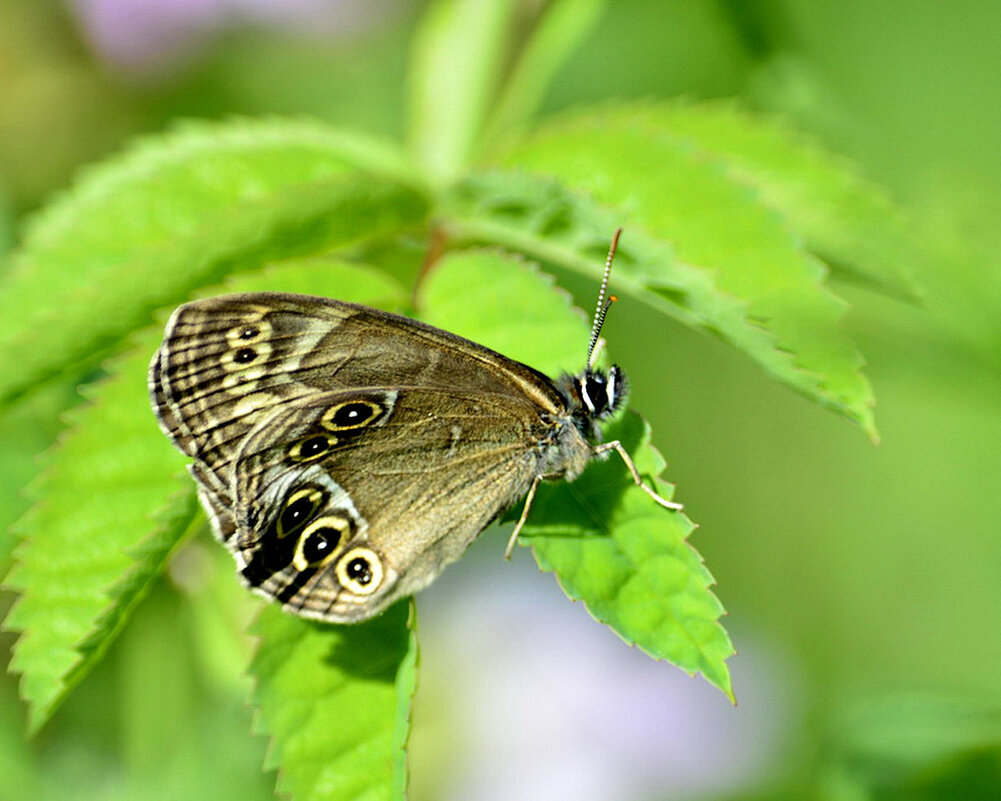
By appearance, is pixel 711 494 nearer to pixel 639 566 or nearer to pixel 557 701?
pixel 557 701

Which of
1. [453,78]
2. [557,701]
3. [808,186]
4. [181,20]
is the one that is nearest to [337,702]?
[808,186]

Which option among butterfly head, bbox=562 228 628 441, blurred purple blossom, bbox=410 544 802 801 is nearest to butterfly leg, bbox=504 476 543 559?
butterfly head, bbox=562 228 628 441

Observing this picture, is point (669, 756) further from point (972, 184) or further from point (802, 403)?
point (972, 184)

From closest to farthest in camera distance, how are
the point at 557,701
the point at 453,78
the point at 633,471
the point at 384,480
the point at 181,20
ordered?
the point at 633,471, the point at 384,480, the point at 453,78, the point at 557,701, the point at 181,20

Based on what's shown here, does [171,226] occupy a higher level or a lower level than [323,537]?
higher

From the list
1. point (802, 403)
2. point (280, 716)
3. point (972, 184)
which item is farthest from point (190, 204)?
point (802, 403)

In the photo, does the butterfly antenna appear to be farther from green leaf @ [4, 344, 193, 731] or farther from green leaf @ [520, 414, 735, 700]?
green leaf @ [4, 344, 193, 731]

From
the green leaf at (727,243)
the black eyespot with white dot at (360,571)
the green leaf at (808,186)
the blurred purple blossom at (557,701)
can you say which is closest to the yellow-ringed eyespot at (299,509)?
the black eyespot with white dot at (360,571)
